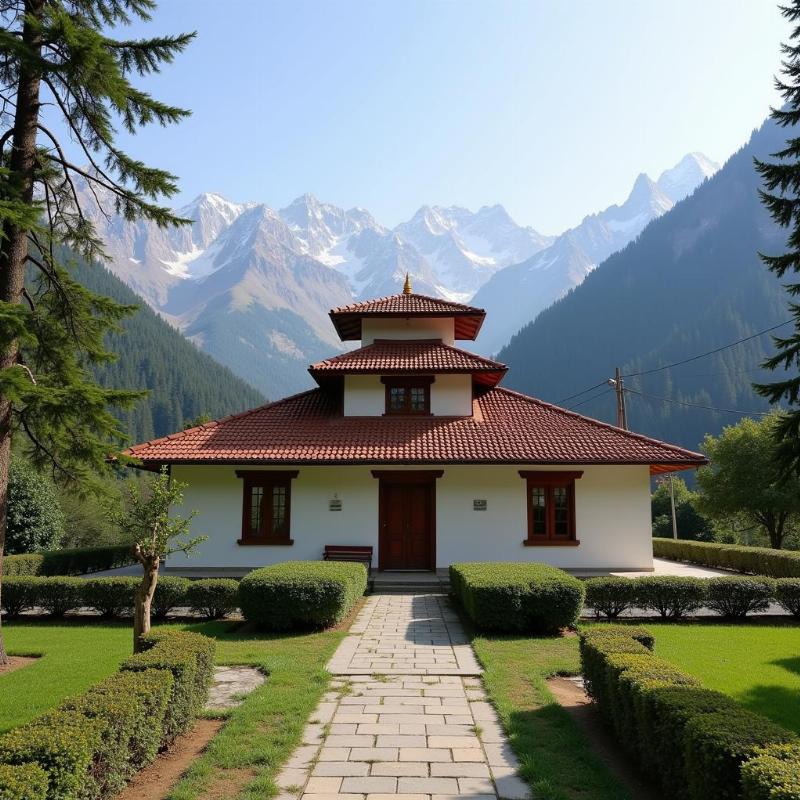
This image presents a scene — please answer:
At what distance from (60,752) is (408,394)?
1574 cm

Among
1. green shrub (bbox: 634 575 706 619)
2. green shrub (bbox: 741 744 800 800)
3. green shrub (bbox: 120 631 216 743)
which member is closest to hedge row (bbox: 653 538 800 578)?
green shrub (bbox: 634 575 706 619)

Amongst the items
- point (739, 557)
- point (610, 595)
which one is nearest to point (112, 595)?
point (610, 595)

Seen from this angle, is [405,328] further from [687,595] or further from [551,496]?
[687,595]

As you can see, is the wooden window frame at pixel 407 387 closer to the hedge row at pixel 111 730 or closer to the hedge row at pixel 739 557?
the hedge row at pixel 739 557

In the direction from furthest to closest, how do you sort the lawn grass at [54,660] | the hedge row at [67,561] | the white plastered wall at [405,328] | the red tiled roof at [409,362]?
the white plastered wall at [405,328], the red tiled roof at [409,362], the hedge row at [67,561], the lawn grass at [54,660]

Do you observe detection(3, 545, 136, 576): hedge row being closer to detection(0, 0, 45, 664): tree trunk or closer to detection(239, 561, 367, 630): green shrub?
detection(239, 561, 367, 630): green shrub

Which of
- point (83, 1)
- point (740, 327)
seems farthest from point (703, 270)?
point (83, 1)

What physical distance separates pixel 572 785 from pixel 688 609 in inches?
348

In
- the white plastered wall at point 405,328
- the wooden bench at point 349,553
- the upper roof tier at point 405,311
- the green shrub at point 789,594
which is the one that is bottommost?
the green shrub at point 789,594

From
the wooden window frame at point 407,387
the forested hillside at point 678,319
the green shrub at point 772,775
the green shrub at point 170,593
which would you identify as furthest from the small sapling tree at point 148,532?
the forested hillside at point 678,319

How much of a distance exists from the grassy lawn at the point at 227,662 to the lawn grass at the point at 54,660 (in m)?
0.01

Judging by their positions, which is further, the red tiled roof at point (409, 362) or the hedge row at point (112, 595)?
the red tiled roof at point (409, 362)

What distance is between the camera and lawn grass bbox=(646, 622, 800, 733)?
7.09 metres

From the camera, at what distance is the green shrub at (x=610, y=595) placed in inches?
477
